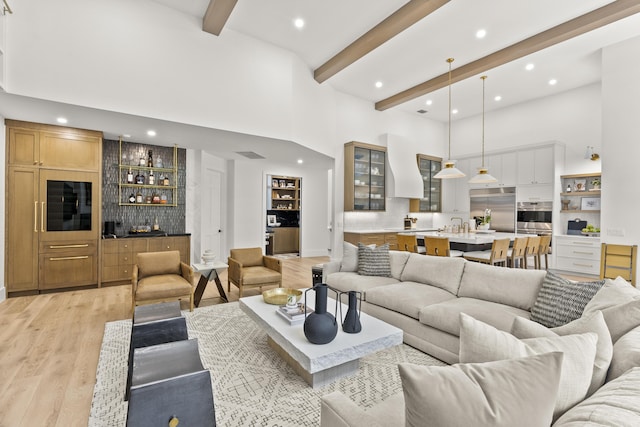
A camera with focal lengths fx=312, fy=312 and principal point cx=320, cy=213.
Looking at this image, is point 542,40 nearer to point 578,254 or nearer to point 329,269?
point 578,254

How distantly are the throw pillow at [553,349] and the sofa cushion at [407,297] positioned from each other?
5.98ft

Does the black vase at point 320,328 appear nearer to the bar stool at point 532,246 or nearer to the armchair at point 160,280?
the armchair at point 160,280

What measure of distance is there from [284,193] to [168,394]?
8.93 metres

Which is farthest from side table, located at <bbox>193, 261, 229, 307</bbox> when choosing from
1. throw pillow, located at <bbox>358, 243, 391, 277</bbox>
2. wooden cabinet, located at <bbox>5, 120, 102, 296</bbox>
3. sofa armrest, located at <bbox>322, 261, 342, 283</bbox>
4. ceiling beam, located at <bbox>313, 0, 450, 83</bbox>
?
ceiling beam, located at <bbox>313, 0, 450, 83</bbox>

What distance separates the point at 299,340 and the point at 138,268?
283cm

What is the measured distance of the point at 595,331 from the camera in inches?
49.1

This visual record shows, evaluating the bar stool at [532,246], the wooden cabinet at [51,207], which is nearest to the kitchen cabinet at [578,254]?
the bar stool at [532,246]

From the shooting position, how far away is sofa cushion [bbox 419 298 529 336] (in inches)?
96.8

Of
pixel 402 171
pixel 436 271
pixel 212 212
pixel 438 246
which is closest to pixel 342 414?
pixel 436 271

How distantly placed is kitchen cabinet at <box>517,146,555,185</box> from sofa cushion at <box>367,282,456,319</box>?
5.32 m

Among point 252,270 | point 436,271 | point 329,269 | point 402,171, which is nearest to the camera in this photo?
point 436,271

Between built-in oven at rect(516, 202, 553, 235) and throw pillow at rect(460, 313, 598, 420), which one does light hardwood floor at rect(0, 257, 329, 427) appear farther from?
built-in oven at rect(516, 202, 553, 235)

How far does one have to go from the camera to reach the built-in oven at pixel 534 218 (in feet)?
22.3

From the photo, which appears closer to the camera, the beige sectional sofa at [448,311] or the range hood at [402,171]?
the beige sectional sofa at [448,311]
